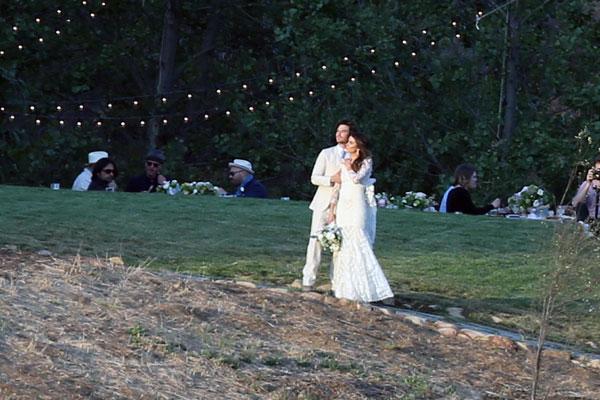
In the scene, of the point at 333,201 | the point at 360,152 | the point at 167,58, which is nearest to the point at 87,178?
the point at 333,201

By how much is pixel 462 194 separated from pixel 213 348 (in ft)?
35.3

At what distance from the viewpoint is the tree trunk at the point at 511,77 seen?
29.8 meters

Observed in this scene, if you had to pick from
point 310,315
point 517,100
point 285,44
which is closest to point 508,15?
point 517,100

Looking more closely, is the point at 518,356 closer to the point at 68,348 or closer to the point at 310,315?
the point at 310,315

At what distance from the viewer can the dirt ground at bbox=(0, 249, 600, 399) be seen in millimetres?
9016

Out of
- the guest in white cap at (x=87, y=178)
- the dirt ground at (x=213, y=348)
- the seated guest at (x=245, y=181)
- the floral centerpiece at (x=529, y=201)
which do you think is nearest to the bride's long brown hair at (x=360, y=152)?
the dirt ground at (x=213, y=348)

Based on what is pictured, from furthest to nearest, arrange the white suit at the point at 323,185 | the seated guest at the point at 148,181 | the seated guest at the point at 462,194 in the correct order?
the seated guest at the point at 148,181 < the seated guest at the point at 462,194 < the white suit at the point at 323,185

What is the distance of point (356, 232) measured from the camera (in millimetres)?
13664

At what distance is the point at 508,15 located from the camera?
97.1 ft

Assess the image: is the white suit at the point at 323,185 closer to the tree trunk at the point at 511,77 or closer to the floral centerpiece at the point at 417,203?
the floral centerpiece at the point at 417,203

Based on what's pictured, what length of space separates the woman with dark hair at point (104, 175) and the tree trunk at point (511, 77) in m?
9.18

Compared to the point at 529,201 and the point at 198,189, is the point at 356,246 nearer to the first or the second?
the point at 529,201

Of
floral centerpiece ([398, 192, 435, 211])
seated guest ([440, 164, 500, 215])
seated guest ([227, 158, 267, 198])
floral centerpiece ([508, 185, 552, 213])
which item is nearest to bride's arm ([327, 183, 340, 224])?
seated guest ([440, 164, 500, 215])

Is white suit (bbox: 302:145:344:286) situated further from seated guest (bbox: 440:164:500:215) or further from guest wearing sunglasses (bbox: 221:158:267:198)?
guest wearing sunglasses (bbox: 221:158:267:198)
